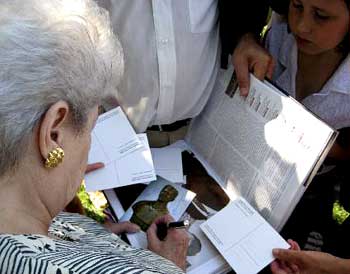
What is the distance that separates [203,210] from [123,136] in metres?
0.31

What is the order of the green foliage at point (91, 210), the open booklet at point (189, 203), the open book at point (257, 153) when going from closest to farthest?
1. the open book at point (257, 153)
2. the open booklet at point (189, 203)
3. the green foliage at point (91, 210)

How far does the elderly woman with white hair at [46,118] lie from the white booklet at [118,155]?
410 millimetres

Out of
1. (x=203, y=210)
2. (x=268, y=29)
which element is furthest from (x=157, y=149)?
(x=268, y=29)

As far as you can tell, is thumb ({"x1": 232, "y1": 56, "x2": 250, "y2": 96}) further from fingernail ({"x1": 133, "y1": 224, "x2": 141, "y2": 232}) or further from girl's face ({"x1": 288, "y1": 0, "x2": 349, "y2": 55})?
fingernail ({"x1": 133, "y1": 224, "x2": 141, "y2": 232})

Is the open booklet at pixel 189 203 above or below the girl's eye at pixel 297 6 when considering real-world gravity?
below

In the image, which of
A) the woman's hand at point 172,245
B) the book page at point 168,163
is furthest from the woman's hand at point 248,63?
the woman's hand at point 172,245

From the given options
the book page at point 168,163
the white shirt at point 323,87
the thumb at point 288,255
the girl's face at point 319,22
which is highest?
the girl's face at point 319,22

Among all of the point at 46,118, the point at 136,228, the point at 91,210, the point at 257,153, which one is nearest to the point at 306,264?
the point at 257,153

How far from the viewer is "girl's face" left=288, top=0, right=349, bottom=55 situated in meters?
1.39

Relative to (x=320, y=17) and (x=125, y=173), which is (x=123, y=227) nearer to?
(x=125, y=173)

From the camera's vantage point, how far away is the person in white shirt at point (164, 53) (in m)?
1.34

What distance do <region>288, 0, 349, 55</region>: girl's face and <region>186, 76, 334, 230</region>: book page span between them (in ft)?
0.73

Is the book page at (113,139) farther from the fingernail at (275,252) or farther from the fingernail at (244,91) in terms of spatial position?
the fingernail at (275,252)

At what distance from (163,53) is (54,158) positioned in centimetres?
54
